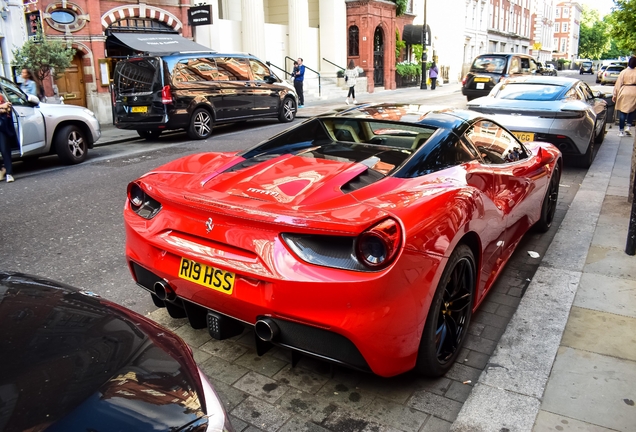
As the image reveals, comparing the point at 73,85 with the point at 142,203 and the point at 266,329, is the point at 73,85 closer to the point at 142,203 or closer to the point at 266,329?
the point at 142,203

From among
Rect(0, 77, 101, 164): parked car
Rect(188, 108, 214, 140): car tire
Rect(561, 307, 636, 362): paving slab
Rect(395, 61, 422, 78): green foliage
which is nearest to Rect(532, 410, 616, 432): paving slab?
Rect(561, 307, 636, 362): paving slab

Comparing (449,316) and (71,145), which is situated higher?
(71,145)

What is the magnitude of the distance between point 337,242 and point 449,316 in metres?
0.96

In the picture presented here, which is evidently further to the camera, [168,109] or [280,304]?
[168,109]

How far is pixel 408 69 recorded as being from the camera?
1449 inches

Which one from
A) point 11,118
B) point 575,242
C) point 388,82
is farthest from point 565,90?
point 388,82

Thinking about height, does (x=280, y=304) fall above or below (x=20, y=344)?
below

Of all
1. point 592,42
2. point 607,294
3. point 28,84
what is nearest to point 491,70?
point 28,84

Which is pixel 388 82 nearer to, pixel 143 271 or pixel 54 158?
pixel 54 158

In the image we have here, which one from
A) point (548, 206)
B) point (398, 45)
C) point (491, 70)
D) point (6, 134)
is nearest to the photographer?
Result: point (548, 206)

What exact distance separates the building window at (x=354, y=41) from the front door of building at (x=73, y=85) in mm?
18459

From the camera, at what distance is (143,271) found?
324cm

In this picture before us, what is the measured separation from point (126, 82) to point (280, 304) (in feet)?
38.6

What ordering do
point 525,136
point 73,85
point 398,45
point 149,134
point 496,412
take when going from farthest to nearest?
point 398,45
point 73,85
point 149,134
point 525,136
point 496,412
